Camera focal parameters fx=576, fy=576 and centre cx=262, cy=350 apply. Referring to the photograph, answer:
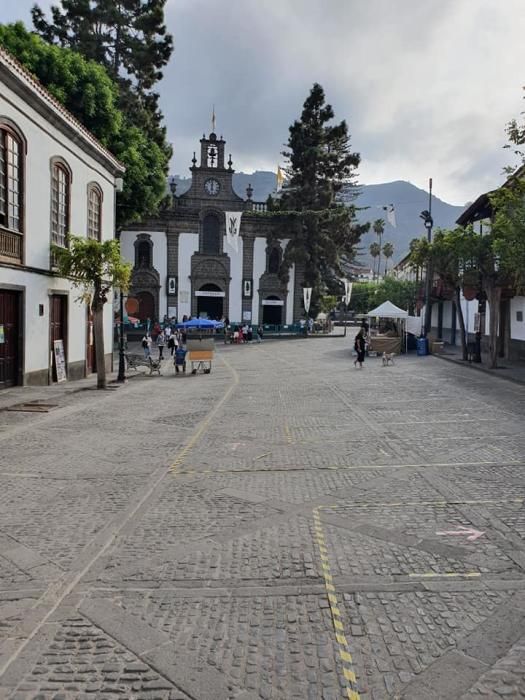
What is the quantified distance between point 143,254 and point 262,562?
49.6m

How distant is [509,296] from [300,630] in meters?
26.9

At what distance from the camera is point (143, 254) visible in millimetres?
52344

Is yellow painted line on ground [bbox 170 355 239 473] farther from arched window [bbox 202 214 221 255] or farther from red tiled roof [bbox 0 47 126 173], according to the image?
arched window [bbox 202 214 221 255]

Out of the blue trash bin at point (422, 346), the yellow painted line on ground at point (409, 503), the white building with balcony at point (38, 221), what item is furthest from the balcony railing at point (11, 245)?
the blue trash bin at point (422, 346)

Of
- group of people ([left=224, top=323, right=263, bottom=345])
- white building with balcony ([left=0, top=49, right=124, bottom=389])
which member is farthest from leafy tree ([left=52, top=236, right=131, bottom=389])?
group of people ([left=224, top=323, right=263, bottom=345])

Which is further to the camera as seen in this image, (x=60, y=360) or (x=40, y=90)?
(x=60, y=360)

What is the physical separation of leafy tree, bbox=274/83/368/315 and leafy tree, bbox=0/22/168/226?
21.9 metres

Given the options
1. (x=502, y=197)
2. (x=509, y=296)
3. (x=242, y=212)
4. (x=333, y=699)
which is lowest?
(x=333, y=699)

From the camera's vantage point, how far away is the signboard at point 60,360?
1833 cm

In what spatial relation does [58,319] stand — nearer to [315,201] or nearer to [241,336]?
[241,336]

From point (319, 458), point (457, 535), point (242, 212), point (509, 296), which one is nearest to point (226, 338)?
point (242, 212)

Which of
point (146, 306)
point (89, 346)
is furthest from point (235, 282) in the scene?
point (89, 346)

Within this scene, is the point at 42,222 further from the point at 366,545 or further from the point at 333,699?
the point at 333,699

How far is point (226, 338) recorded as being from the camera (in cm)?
4284
